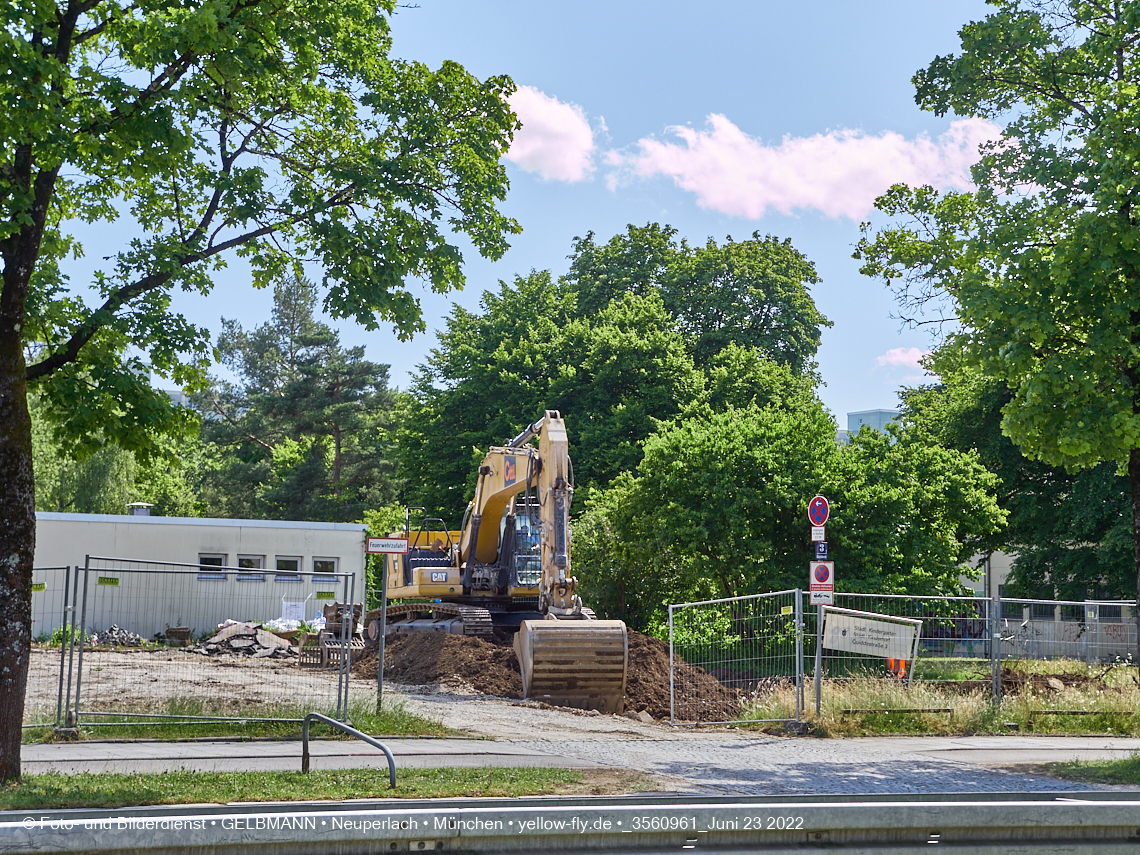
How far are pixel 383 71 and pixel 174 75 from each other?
3.44m

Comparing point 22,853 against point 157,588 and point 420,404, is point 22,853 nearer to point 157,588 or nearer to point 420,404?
point 157,588

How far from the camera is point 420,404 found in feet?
170

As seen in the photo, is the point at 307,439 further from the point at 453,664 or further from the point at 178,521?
the point at 453,664

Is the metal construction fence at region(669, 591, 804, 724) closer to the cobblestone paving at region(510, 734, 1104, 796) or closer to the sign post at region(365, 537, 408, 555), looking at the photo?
the cobblestone paving at region(510, 734, 1104, 796)

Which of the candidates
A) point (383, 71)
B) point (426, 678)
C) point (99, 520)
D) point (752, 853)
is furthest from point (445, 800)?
point (99, 520)

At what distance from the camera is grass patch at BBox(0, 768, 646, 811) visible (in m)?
8.62

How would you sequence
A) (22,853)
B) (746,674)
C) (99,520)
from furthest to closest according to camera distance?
(99,520)
(746,674)
(22,853)

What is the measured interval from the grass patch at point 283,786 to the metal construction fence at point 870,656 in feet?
19.3

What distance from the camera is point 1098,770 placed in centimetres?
1191

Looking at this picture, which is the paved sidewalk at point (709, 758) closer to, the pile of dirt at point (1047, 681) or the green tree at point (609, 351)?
the pile of dirt at point (1047, 681)

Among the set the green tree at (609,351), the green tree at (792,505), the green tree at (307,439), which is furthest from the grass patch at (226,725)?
the green tree at (307,439)

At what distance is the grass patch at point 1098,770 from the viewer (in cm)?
1149

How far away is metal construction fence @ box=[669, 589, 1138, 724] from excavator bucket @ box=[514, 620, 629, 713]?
1222mm

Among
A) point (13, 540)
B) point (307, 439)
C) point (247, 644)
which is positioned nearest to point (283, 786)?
point (13, 540)
